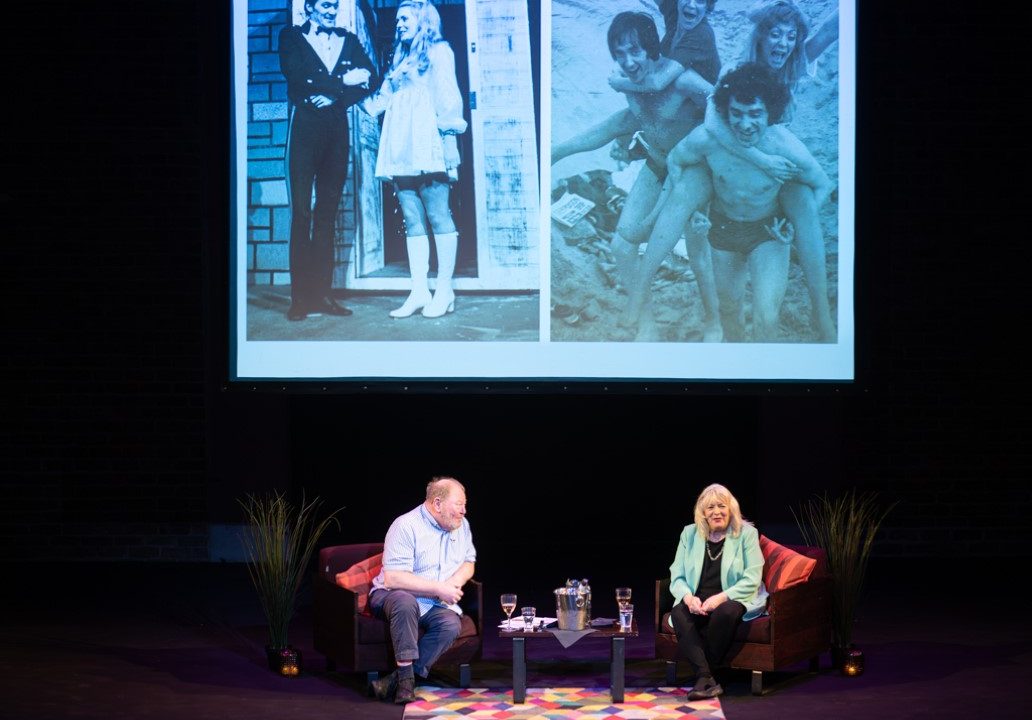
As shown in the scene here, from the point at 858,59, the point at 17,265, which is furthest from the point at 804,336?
the point at 17,265

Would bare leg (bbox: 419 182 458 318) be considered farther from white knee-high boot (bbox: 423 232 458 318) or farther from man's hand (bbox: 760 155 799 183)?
man's hand (bbox: 760 155 799 183)

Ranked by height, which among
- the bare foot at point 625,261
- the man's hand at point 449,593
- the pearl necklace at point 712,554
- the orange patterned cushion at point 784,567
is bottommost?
the man's hand at point 449,593

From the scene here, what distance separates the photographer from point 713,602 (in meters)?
5.27

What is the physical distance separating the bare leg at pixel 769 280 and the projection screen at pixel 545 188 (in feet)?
0.04

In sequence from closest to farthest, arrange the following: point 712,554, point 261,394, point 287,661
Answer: point 712,554 → point 287,661 → point 261,394

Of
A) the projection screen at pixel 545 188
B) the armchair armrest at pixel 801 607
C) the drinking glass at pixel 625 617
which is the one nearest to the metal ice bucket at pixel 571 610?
the drinking glass at pixel 625 617

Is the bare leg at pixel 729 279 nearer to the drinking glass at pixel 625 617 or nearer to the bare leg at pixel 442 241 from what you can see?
the bare leg at pixel 442 241

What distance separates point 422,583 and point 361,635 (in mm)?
306

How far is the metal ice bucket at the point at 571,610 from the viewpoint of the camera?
5.14 metres

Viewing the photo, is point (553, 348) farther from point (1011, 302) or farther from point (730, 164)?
point (1011, 302)

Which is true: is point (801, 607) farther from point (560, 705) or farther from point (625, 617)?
point (560, 705)

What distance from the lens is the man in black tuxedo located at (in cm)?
689

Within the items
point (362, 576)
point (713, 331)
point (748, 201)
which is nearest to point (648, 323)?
point (713, 331)

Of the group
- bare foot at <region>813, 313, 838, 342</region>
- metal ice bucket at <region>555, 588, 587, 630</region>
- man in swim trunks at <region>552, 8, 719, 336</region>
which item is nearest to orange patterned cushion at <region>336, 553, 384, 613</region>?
metal ice bucket at <region>555, 588, 587, 630</region>
